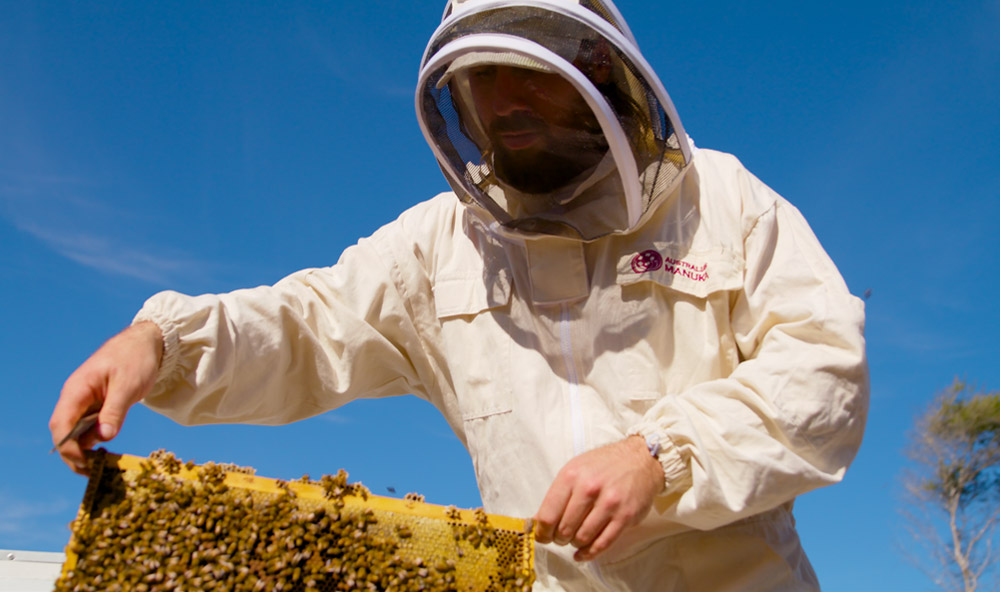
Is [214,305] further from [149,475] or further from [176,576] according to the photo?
[176,576]

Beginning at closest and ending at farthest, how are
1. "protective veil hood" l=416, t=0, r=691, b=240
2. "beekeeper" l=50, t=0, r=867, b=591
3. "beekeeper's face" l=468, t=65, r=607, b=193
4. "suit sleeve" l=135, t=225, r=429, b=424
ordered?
"beekeeper" l=50, t=0, r=867, b=591 < "suit sleeve" l=135, t=225, r=429, b=424 < "protective veil hood" l=416, t=0, r=691, b=240 < "beekeeper's face" l=468, t=65, r=607, b=193

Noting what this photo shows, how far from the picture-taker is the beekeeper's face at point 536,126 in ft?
11.5

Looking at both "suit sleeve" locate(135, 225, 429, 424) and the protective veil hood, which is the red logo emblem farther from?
"suit sleeve" locate(135, 225, 429, 424)

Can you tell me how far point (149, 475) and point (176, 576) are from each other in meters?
0.35

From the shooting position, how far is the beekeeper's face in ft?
11.5

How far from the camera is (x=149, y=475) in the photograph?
2.56 metres

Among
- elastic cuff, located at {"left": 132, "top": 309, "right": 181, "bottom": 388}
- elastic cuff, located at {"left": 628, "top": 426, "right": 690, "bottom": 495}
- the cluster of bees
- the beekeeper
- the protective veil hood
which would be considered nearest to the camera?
the cluster of bees

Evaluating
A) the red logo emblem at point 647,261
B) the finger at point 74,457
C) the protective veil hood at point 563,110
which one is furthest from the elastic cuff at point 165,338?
the red logo emblem at point 647,261

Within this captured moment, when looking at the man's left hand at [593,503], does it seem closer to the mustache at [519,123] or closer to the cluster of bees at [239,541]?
the cluster of bees at [239,541]

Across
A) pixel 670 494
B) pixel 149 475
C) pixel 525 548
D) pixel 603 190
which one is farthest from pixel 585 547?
pixel 603 190

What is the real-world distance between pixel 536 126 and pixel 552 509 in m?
1.72

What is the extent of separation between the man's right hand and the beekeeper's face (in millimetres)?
1671

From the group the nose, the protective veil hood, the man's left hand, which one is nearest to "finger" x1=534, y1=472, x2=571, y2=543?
the man's left hand

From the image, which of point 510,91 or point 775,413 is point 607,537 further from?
point 510,91
